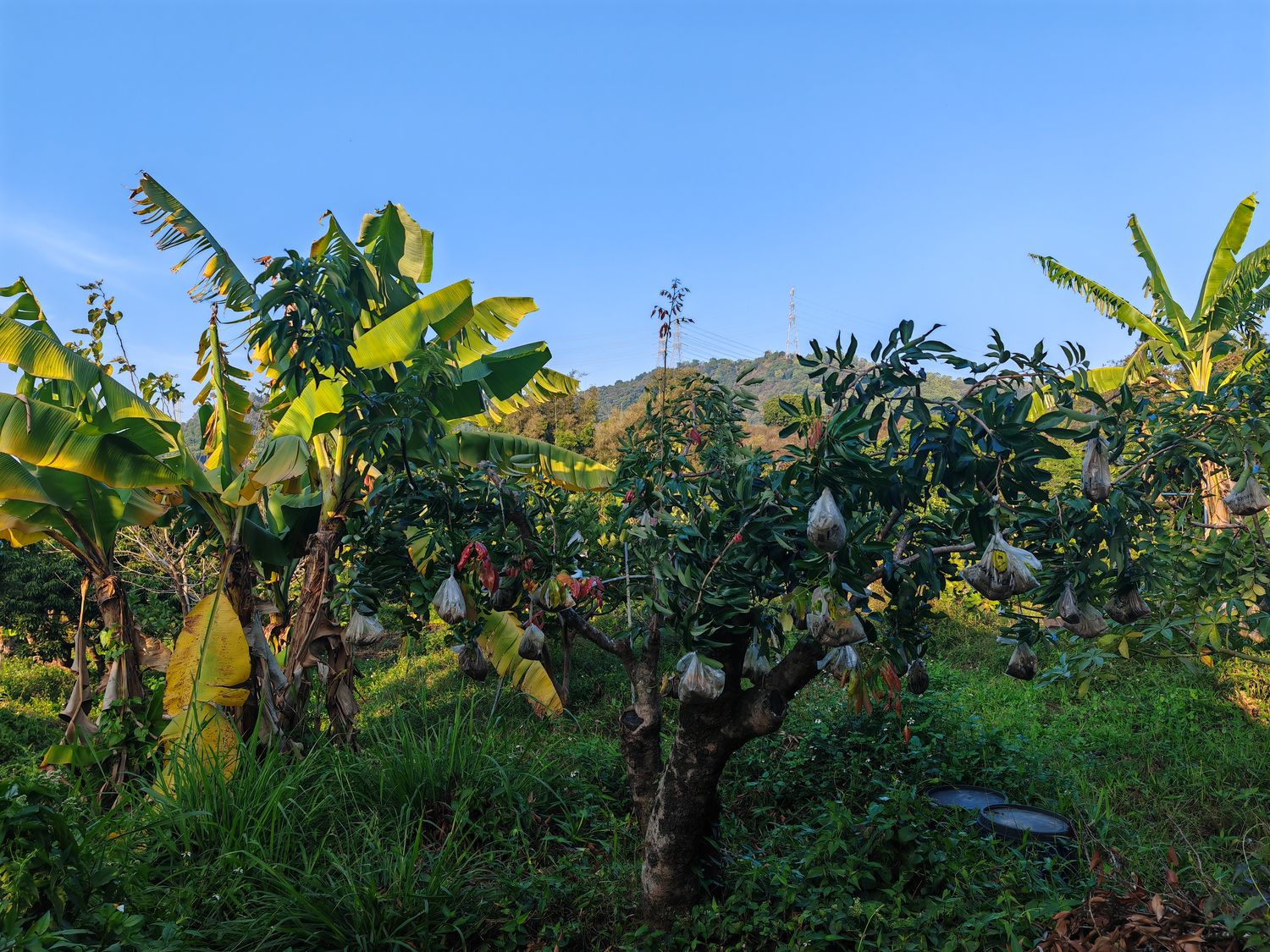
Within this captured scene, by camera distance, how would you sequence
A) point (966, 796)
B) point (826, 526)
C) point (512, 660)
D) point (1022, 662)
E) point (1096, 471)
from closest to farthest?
point (826, 526) < point (1096, 471) < point (1022, 662) < point (966, 796) < point (512, 660)

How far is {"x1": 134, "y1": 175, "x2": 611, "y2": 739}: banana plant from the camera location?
Result: 4492mm

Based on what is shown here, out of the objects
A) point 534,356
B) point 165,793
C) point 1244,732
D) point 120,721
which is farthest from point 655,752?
point 1244,732

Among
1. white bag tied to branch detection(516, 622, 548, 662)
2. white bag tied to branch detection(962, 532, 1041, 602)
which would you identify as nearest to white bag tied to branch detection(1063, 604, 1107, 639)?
white bag tied to branch detection(962, 532, 1041, 602)

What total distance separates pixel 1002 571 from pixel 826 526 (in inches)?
22.8

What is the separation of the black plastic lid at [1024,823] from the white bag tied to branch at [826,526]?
2.45 metres

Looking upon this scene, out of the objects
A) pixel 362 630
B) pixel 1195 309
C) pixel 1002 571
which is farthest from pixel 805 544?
pixel 1195 309

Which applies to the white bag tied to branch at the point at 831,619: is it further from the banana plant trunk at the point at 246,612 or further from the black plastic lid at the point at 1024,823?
the banana plant trunk at the point at 246,612

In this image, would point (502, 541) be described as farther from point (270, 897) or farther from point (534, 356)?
point (534, 356)

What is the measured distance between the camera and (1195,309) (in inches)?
440

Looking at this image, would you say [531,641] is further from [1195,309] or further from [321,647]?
[1195,309]

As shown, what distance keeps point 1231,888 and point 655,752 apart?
2.52 metres

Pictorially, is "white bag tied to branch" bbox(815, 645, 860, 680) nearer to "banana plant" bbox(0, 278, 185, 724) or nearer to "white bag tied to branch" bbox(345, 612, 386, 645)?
"white bag tied to branch" bbox(345, 612, 386, 645)

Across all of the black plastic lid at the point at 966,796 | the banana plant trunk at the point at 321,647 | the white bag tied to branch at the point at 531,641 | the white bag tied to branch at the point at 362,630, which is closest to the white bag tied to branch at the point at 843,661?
the white bag tied to branch at the point at 531,641

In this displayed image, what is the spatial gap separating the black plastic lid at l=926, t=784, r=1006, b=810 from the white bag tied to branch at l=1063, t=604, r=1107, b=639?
5.64 feet
